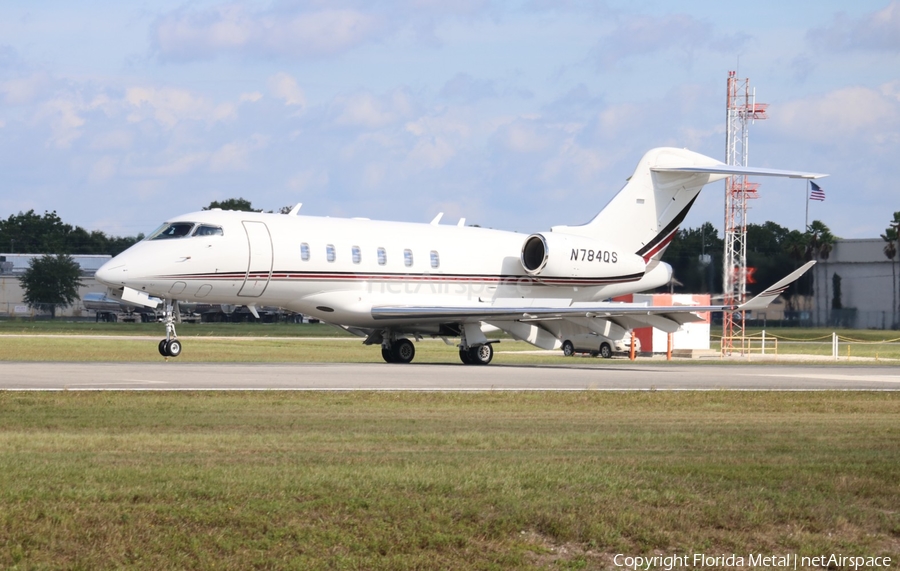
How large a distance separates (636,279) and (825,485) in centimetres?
2535

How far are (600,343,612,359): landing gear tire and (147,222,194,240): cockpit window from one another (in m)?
23.5

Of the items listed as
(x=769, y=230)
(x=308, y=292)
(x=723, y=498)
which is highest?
(x=769, y=230)

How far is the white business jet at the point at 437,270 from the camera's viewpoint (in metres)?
28.0

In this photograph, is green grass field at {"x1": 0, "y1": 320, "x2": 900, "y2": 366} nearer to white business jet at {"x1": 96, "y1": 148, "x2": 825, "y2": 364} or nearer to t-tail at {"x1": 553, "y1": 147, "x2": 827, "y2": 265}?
white business jet at {"x1": 96, "y1": 148, "x2": 825, "y2": 364}

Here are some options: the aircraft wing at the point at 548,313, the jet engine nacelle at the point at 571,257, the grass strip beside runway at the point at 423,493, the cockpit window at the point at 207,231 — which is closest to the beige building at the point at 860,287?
the jet engine nacelle at the point at 571,257

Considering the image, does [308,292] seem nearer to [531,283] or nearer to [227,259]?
[227,259]

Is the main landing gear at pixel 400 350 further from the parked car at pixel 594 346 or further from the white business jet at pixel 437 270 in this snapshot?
the parked car at pixel 594 346

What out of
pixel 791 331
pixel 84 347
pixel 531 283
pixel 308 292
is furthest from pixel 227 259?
pixel 791 331

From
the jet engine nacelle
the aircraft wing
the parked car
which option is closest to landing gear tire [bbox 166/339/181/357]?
the aircraft wing

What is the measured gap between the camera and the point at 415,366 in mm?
29078

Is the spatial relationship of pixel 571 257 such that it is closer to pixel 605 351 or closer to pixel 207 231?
pixel 207 231

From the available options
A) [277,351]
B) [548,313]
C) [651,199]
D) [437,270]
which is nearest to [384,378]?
[548,313]

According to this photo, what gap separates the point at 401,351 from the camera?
106ft

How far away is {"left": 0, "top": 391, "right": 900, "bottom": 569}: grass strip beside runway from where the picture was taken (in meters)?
8.62
